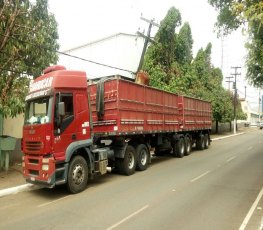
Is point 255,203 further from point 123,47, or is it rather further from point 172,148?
point 123,47

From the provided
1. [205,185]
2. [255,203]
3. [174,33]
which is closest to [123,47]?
[174,33]

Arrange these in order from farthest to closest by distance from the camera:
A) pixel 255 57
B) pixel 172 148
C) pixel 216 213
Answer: pixel 172 148 < pixel 255 57 < pixel 216 213

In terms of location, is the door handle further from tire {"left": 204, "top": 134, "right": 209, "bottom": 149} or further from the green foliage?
the green foliage

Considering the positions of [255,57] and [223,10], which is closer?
[223,10]

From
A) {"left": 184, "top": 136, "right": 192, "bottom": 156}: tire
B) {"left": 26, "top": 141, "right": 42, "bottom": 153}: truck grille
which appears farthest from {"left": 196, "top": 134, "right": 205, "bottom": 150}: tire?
{"left": 26, "top": 141, "right": 42, "bottom": 153}: truck grille

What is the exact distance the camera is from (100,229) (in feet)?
23.4

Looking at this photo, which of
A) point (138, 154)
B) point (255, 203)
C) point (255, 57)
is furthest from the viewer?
point (255, 57)

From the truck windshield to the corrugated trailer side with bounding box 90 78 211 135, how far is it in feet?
9.49

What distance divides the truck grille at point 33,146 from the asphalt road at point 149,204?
135 centimetres

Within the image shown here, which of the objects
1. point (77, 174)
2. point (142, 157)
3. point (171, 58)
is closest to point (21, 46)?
point (77, 174)

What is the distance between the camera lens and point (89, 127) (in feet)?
38.7

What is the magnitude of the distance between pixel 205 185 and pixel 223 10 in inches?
300

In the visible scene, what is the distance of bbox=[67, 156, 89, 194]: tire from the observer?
10.7 metres

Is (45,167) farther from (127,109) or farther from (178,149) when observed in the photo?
(178,149)
